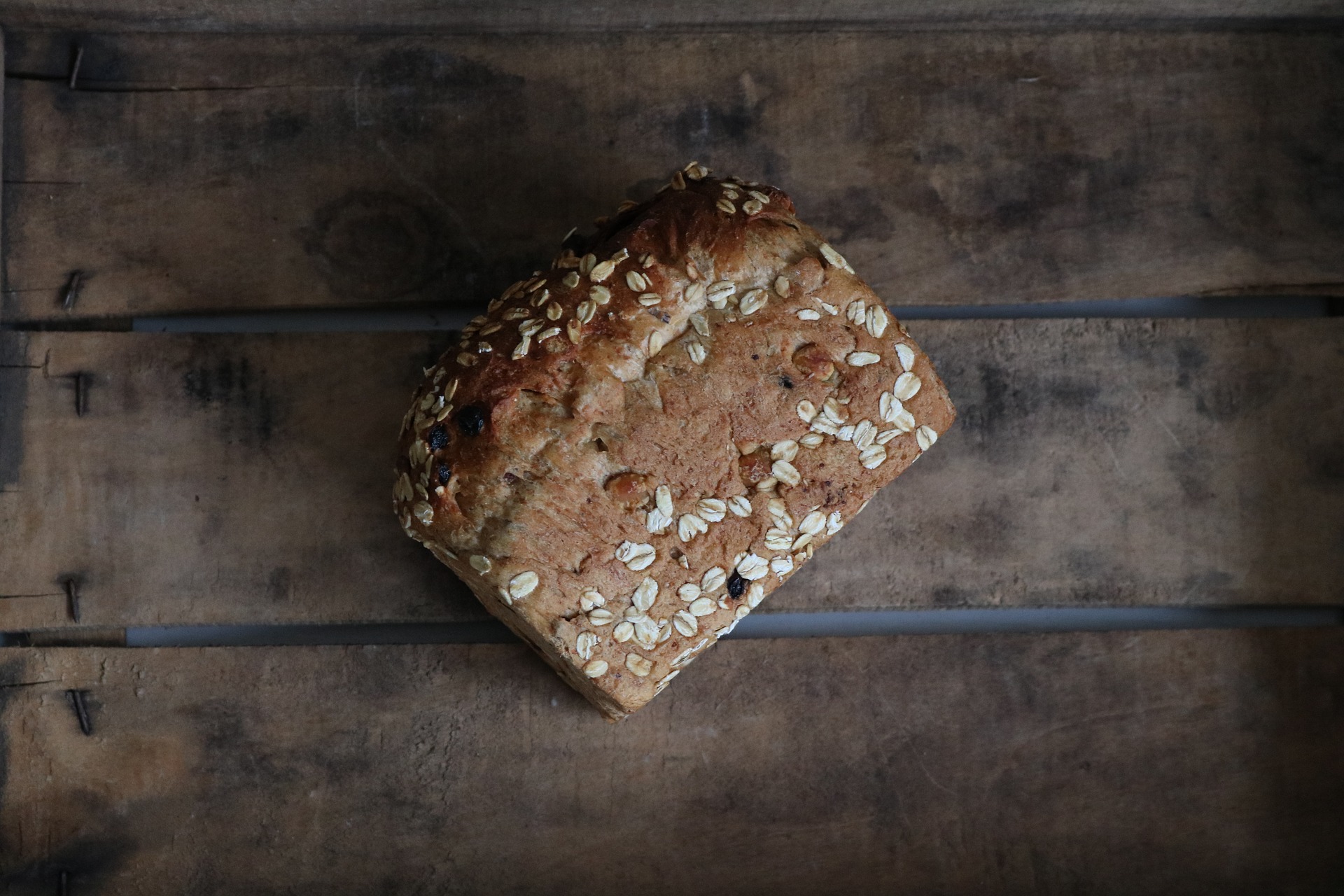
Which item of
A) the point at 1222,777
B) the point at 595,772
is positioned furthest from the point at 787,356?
the point at 1222,777

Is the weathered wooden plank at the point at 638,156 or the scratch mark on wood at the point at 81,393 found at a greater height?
the weathered wooden plank at the point at 638,156

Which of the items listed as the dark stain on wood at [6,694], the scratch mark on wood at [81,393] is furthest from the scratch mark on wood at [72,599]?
the scratch mark on wood at [81,393]

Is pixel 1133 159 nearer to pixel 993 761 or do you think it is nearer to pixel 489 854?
pixel 993 761

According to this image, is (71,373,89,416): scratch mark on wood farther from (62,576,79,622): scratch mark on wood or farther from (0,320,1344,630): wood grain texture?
(62,576,79,622): scratch mark on wood

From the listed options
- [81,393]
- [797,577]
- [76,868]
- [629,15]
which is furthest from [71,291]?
[797,577]

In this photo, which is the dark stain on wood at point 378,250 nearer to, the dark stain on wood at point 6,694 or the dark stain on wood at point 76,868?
the dark stain on wood at point 6,694

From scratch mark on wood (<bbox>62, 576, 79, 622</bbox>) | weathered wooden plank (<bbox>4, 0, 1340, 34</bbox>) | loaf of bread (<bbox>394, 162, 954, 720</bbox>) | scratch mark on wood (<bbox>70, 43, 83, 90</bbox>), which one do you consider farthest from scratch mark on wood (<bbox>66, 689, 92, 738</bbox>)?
weathered wooden plank (<bbox>4, 0, 1340, 34</bbox>)

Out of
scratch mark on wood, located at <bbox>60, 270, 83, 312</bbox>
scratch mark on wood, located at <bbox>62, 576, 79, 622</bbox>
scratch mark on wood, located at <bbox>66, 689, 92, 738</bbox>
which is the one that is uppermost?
scratch mark on wood, located at <bbox>60, 270, 83, 312</bbox>
